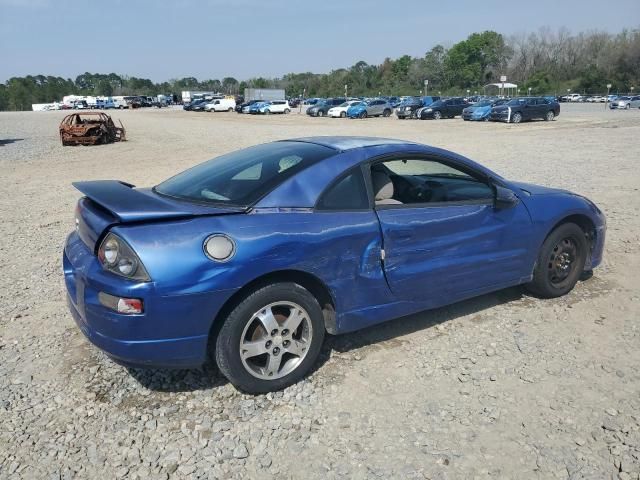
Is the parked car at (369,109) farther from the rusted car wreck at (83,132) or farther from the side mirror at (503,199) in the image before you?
the side mirror at (503,199)

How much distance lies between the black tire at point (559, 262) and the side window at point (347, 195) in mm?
1870

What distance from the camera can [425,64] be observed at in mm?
127312

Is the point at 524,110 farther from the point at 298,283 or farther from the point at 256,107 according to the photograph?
the point at 298,283

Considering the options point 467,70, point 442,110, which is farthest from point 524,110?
point 467,70

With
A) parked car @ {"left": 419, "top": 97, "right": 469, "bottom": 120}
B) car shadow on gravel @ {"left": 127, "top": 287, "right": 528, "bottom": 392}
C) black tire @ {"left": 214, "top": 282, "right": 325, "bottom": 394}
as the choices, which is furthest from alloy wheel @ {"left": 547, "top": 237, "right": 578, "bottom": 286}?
parked car @ {"left": 419, "top": 97, "right": 469, "bottom": 120}

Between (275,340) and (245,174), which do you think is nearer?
(275,340)

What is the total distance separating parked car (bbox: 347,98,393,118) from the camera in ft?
139

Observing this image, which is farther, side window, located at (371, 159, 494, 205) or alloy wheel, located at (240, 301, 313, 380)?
side window, located at (371, 159, 494, 205)

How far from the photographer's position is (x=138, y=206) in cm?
312

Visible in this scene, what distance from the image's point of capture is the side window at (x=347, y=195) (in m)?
3.40

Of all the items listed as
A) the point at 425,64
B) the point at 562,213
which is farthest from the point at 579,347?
the point at 425,64

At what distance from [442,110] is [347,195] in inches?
1477

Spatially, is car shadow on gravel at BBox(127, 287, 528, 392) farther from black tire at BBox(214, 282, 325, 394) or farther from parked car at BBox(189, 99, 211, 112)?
parked car at BBox(189, 99, 211, 112)

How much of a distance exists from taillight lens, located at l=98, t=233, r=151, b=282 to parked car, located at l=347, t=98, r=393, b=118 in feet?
Result: 133
